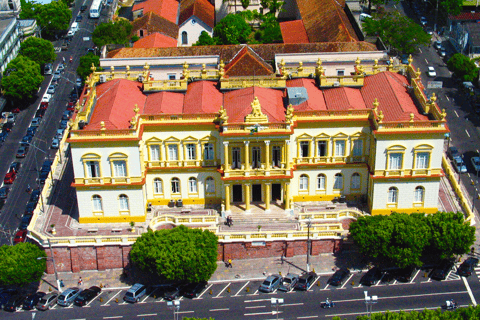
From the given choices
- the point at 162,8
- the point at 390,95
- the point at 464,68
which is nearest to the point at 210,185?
the point at 390,95

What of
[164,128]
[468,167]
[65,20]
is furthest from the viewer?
[65,20]

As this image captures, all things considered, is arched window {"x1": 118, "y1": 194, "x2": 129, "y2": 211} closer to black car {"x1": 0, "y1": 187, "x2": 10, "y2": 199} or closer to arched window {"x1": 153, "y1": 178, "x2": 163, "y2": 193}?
arched window {"x1": 153, "y1": 178, "x2": 163, "y2": 193}

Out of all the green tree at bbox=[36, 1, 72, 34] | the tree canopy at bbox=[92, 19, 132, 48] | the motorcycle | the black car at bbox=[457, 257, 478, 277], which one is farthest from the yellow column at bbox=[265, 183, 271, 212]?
the green tree at bbox=[36, 1, 72, 34]

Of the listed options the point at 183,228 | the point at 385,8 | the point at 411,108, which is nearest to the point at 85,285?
the point at 183,228

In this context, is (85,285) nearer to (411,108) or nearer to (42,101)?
(411,108)

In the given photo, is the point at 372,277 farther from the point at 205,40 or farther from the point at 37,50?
the point at 37,50

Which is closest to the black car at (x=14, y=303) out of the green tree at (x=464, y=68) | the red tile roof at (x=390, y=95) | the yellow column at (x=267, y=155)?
the yellow column at (x=267, y=155)

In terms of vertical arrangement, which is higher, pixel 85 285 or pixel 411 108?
pixel 411 108
